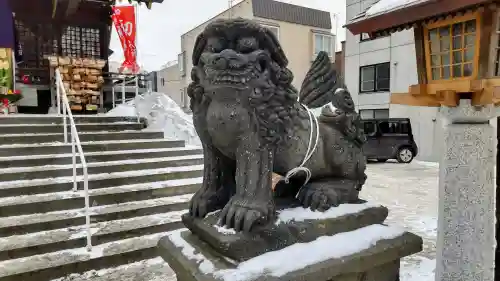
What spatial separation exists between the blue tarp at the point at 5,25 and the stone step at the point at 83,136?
5.95 m

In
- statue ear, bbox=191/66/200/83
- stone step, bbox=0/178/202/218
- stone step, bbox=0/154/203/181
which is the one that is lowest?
stone step, bbox=0/178/202/218

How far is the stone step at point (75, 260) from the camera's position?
2.88 metres

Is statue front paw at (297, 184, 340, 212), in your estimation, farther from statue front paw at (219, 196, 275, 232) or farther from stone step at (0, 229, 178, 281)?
stone step at (0, 229, 178, 281)

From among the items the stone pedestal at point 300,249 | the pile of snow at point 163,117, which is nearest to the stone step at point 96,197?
the pile of snow at point 163,117

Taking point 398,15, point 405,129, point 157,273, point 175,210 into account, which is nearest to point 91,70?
point 175,210

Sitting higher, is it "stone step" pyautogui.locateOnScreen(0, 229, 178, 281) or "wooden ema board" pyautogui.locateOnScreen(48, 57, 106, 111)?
"wooden ema board" pyautogui.locateOnScreen(48, 57, 106, 111)

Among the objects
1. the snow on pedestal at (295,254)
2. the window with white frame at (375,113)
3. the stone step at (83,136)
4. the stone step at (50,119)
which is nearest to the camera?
the snow on pedestal at (295,254)

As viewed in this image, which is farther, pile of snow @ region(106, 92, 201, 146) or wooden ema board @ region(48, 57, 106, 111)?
wooden ema board @ region(48, 57, 106, 111)

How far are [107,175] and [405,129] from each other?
10428 mm

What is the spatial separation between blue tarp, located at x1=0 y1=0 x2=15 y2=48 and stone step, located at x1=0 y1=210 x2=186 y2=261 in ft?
27.4

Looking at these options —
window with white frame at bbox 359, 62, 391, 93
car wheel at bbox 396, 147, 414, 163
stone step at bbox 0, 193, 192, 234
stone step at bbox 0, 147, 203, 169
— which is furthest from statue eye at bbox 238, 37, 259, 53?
window with white frame at bbox 359, 62, 391, 93

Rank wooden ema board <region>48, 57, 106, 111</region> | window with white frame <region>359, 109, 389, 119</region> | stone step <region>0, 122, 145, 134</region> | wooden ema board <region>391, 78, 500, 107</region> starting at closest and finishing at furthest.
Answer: wooden ema board <region>391, 78, 500, 107</region>
stone step <region>0, 122, 145, 134</region>
wooden ema board <region>48, 57, 106, 111</region>
window with white frame <region>359, 109, 389, 119</region>

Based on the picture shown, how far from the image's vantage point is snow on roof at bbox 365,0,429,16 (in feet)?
7.35

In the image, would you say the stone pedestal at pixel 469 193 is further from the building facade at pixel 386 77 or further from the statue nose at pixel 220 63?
the building facade at pixel 386 77
